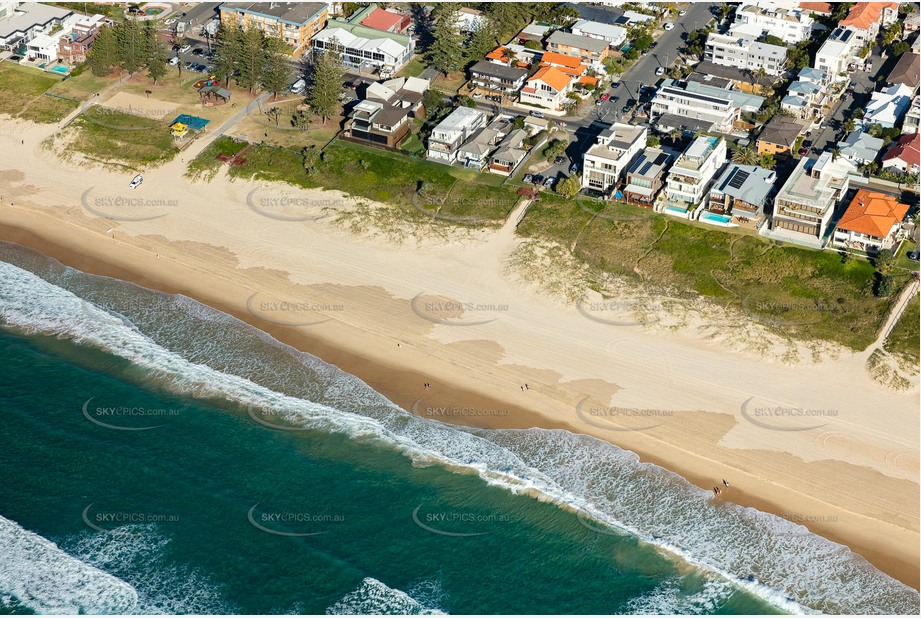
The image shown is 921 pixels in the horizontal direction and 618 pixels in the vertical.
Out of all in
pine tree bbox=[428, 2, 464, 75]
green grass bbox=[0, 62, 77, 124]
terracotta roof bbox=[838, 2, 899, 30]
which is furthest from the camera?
terracotta roof bbox=[838, 2, 899, 30]

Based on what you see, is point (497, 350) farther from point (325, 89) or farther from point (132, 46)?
point (132, 46)

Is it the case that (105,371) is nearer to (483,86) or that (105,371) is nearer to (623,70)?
(483,86)

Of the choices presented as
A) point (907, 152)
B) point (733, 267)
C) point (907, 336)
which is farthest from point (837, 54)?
point (907, 336)

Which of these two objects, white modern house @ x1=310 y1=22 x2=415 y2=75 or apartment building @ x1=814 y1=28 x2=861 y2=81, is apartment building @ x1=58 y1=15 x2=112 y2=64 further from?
apartment building @ x1=814 y1=28 x2=861 y2=81

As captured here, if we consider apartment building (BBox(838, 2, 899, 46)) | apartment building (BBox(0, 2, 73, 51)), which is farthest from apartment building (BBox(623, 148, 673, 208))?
apartment building (BBox(0, 2, 73, 51))

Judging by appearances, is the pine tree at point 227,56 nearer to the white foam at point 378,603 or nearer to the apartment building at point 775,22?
the apartment building at point 775,22

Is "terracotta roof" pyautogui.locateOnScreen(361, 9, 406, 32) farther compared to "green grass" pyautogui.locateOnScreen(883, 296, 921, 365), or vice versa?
"terracotta roof" pyautogui.locateOnScreen(361, 9, 406, 32)
